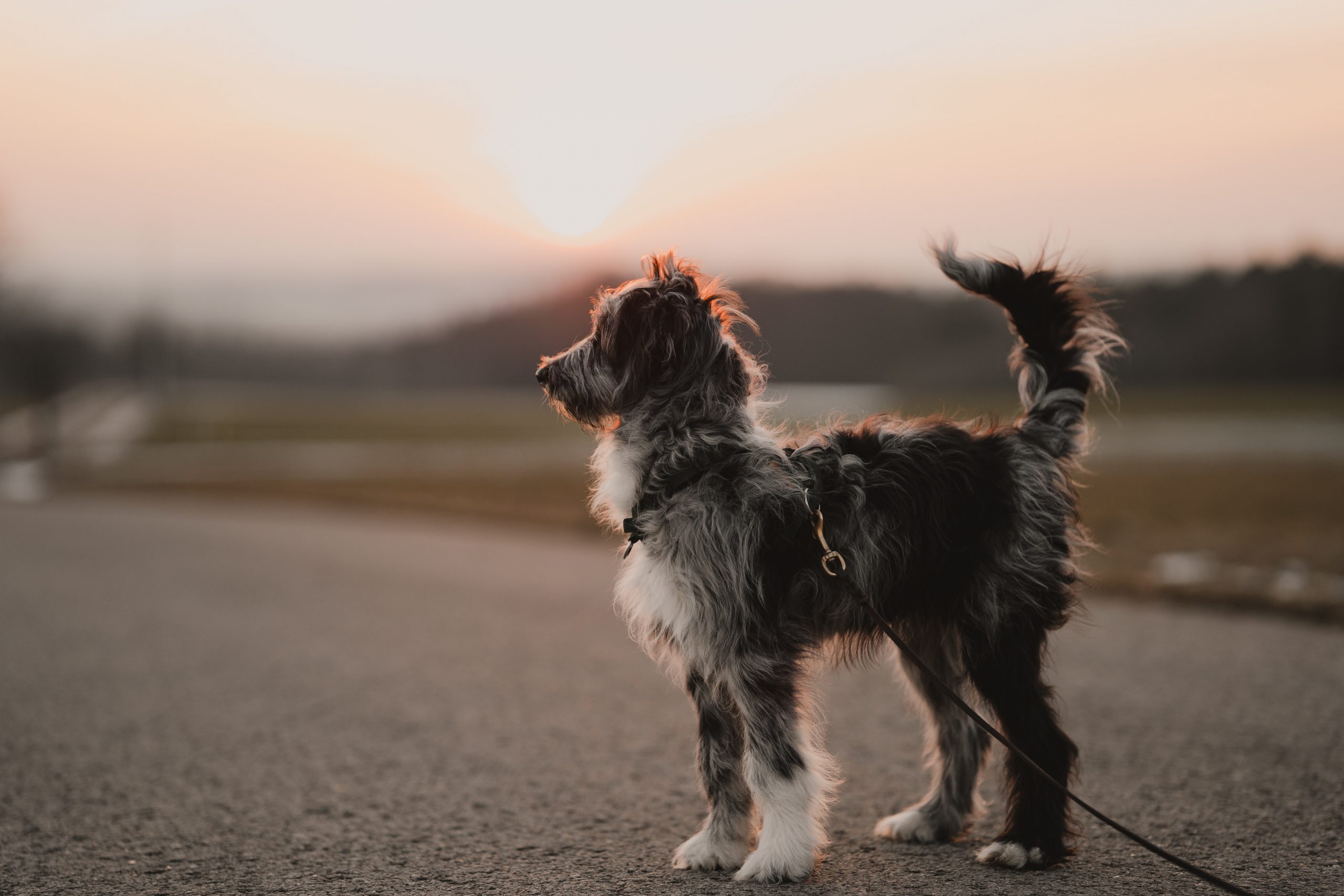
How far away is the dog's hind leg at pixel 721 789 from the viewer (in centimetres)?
424

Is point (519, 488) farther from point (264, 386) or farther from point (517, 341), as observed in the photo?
point (517, 341)

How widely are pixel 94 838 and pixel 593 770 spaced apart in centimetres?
237

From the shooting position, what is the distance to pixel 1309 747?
19.0 ft

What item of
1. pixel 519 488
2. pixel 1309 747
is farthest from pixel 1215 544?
pixel 519 488

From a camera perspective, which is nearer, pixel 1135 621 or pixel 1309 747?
pixel 1309 747

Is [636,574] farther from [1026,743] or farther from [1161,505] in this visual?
[1161,505]

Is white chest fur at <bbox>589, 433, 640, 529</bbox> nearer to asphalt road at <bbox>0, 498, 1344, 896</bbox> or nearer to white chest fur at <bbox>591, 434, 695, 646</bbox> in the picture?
white chest fur at <bbox>591, 434, 695, 646</bbox>

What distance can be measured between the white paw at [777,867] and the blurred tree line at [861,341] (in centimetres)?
208

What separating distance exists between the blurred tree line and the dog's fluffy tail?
Result: 0.28 metres

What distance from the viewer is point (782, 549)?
415 cm

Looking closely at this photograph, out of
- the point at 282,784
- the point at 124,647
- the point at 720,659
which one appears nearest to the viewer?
the point at 720,659

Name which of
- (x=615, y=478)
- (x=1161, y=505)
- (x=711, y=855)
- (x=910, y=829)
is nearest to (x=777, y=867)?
(x=711, y=855)

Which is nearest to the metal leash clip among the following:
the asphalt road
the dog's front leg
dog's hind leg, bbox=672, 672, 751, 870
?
the dog's front leg

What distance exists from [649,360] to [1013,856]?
97.0 inches
